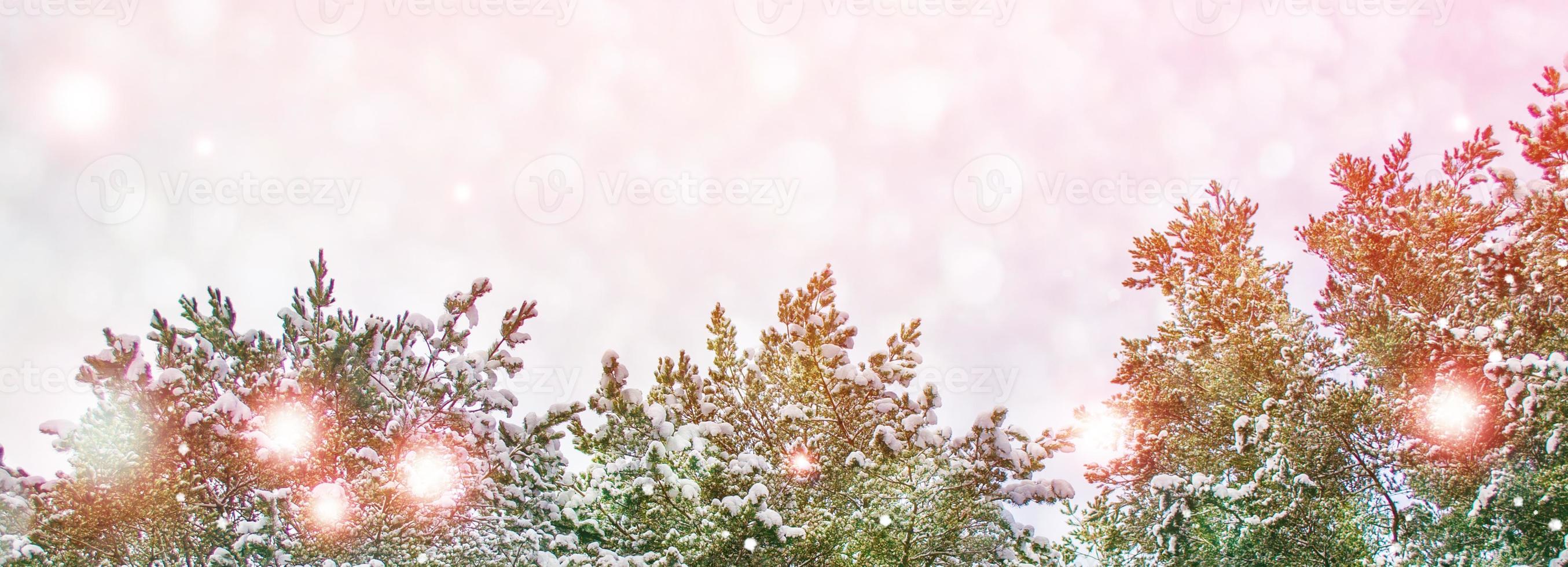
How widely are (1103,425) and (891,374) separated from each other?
5.60 meters

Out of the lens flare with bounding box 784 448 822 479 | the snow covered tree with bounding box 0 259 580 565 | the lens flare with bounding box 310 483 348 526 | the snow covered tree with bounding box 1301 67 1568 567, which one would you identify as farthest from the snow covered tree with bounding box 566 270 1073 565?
the snow covered tree with bounding box 1301 67 1568 567

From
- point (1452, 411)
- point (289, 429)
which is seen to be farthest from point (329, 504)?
point (1452, 411)

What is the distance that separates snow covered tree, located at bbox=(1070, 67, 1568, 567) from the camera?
8438mm

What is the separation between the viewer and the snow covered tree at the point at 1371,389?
8.44 m

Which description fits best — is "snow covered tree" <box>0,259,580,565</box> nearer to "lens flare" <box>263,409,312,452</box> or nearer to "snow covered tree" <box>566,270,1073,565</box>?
"lens flare" <box>263,409,312,452</box>

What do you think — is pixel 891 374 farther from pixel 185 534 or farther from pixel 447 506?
pixel 185 534

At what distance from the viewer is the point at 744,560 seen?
805 centimetres

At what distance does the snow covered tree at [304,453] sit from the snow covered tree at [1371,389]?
904 cm

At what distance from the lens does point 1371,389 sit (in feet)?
31.7

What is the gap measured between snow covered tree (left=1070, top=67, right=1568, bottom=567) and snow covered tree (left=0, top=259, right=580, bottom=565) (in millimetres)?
9039

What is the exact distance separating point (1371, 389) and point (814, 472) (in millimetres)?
7954

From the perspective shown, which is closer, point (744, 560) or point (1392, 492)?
point (744, 560)

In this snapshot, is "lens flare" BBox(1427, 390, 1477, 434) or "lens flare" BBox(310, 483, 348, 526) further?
"lens flare" BBox(1427, 390, 1477, 434)

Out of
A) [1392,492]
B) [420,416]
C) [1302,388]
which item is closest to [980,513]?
[1302,388]
